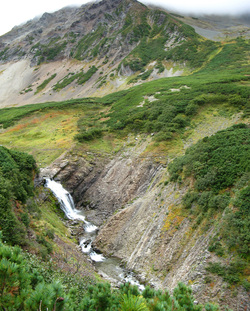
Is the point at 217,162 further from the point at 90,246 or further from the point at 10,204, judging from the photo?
the point at 10,204

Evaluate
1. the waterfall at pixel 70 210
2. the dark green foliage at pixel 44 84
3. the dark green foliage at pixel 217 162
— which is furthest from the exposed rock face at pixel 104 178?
the dark green foliage at pixel 44 84

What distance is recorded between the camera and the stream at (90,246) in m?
18.1

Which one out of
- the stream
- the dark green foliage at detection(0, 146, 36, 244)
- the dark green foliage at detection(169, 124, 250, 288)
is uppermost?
the dark green foliage at detection(0, 146, 36, 244)

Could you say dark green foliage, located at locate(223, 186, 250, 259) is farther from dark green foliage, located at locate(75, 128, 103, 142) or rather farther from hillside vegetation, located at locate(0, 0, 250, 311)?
dark green foliage, located at locate(75, 128, 103, 142)

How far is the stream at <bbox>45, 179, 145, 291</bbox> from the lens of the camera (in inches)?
714

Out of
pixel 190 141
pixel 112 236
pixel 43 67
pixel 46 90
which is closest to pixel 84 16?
pixel 43 67

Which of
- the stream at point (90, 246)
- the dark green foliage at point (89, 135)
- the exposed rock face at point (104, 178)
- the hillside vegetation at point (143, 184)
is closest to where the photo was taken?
the hillside vegetation at point (143, 184)

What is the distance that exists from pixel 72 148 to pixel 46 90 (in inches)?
3247

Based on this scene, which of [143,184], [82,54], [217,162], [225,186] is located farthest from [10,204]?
[82,54]

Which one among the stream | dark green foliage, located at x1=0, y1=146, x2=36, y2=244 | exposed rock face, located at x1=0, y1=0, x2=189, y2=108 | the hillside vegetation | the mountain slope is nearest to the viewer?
the hillside vegetation

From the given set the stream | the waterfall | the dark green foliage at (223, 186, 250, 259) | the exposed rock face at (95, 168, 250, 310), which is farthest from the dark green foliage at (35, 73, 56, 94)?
the dark green foliage at (223, 186, 250, 259)

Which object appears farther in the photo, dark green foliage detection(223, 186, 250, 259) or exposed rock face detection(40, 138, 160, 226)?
exposed rock face detection(40, 138, 160, 226)

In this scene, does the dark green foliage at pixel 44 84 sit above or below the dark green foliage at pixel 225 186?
above

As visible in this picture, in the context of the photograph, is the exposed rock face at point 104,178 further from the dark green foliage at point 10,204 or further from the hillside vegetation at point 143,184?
the dark green foliage at point 10,204
